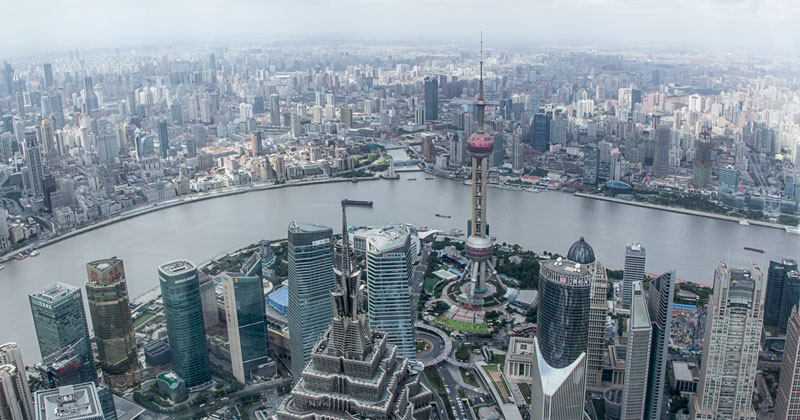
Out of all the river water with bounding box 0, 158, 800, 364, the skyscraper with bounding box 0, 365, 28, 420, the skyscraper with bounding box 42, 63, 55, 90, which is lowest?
the river water with bounding box 0, 158, 800, 364

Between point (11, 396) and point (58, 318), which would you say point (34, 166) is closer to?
point (58, 318)

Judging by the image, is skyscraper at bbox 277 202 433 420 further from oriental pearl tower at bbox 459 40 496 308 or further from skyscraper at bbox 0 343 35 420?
oriental pearl tower at bbox 459 40 496 308

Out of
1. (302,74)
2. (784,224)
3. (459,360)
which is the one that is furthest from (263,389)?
(302,74)

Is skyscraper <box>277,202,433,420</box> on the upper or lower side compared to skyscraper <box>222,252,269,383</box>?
upper

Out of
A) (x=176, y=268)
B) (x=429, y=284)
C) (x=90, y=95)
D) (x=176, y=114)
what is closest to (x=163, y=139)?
(x=176, y=114)

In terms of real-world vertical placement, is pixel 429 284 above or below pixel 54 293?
below

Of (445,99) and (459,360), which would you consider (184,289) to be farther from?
(445,99)

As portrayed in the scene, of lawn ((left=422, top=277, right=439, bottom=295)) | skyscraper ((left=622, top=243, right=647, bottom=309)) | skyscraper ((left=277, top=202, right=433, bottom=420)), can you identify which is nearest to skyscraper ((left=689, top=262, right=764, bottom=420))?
skyscraper ((left=622, top=243, right=647, bottom=309))

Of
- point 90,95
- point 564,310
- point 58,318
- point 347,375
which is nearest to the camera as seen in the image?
point 347,375
